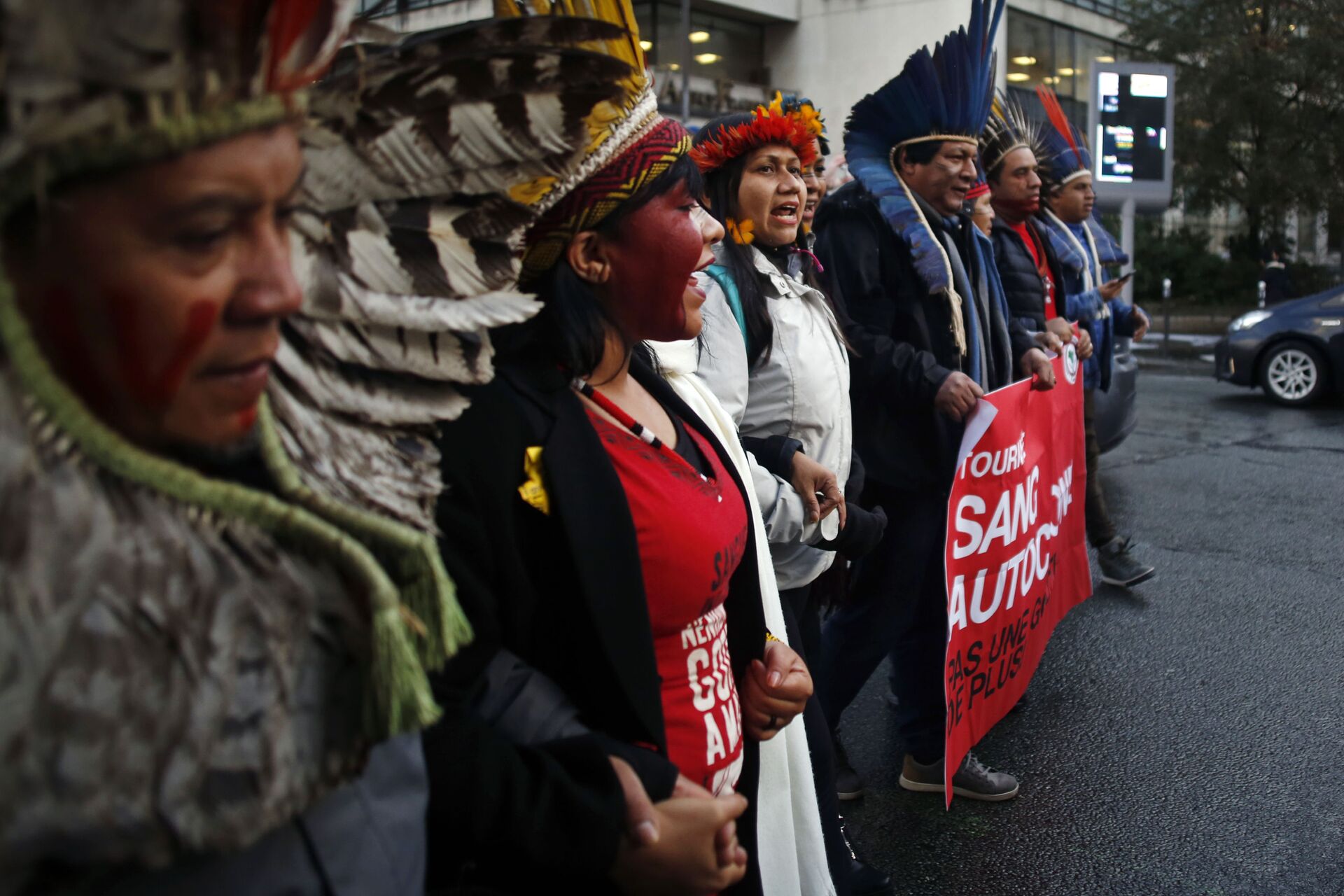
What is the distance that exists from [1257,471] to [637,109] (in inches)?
324

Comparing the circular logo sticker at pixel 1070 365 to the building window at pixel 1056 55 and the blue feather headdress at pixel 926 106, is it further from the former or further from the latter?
the building window at pixel 1056 55

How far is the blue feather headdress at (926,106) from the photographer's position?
3.88 metres

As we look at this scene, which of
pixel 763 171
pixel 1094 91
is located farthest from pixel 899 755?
pixel 1094 91

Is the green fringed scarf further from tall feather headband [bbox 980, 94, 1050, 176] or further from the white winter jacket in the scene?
tall feather headband [bbox 980, 94, 1050, 176]

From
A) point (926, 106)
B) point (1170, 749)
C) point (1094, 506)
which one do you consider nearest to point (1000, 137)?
point (926, 106)

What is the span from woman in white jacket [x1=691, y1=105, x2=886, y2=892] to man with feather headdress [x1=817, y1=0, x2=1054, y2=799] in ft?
1.10

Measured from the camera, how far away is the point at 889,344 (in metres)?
3.59

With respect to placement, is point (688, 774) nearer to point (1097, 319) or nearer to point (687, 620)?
point (687, 620)

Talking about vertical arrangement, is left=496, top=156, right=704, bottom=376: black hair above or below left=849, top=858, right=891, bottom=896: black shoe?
above

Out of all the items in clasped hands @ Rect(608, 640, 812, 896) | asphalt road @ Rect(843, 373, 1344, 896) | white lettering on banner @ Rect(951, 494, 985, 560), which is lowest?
asphalt road @ Rect(843, 373, 1344, 896)

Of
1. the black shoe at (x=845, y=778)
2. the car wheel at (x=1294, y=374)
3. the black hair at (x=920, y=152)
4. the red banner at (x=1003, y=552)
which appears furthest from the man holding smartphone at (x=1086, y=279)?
the car wheel at (x=1294, y=374)

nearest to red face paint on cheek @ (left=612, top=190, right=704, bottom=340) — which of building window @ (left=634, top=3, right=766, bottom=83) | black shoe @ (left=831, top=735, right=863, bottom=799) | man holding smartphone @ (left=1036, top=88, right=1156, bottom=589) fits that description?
black shoe @ (left=831, top=735, right=863, bottom=799)

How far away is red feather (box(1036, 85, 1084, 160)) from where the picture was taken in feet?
21.1

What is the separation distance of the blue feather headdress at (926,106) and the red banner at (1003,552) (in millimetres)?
404
